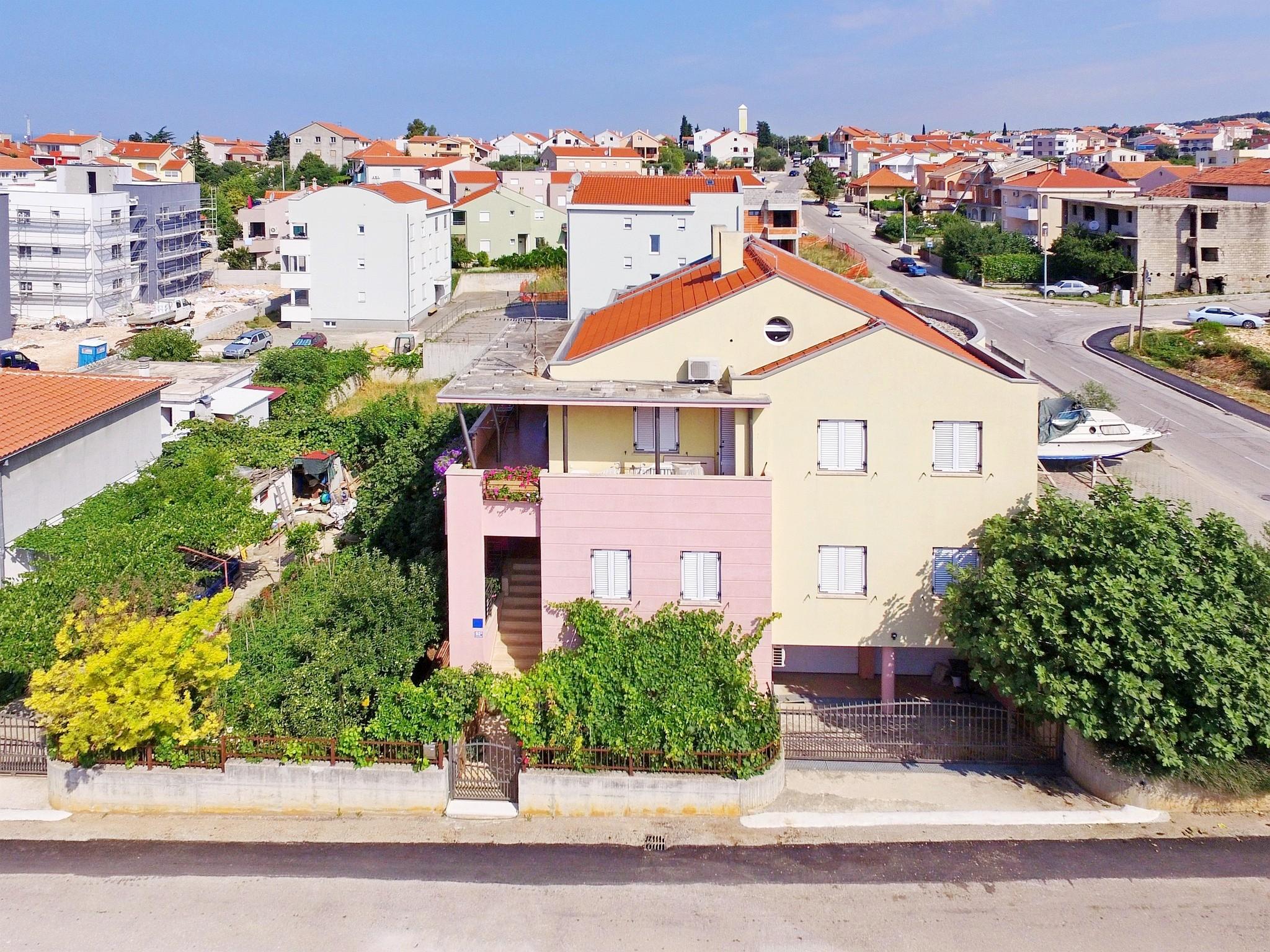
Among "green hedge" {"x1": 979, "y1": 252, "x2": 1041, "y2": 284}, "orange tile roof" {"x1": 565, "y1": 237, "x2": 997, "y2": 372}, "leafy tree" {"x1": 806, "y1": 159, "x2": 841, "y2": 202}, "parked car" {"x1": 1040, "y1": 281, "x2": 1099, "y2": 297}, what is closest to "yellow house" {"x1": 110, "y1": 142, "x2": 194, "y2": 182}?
"leafy tree" {"x1": 806, "y1": 159, "x2": 841, "y2": 202}

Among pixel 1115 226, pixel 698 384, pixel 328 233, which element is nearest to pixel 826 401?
pixel 698 384

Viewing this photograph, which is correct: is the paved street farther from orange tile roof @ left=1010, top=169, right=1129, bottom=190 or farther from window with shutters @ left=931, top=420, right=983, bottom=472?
orange tile roof @ left=1010, top=169, right=1129, bottom=190

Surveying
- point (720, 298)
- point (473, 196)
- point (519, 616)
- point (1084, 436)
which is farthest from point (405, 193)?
point (519, 616)

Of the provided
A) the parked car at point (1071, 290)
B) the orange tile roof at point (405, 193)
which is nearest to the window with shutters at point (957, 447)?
the orange tile roof at point (405, 193)

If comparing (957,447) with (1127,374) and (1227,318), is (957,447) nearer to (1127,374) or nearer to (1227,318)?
(1127,374)

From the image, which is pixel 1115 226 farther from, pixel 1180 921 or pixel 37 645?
pixel 37 645

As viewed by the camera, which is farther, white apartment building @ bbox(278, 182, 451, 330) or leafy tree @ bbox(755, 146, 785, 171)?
leafy tree @ bbox(755, 146, 785, 171)
